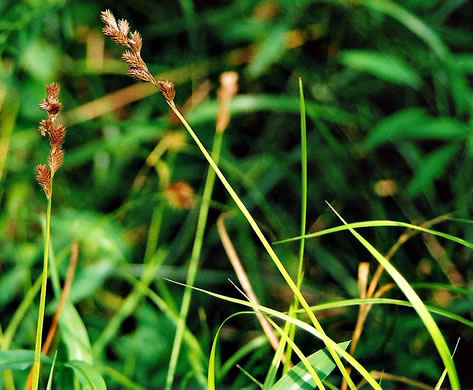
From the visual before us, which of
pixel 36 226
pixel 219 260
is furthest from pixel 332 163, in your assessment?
pixel 36 226

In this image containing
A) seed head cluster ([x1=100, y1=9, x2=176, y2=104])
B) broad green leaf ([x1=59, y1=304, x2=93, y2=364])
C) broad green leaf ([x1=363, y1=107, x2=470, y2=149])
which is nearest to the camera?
seed head cluster ([x1=100, y1=9, x2=176, y2=104])

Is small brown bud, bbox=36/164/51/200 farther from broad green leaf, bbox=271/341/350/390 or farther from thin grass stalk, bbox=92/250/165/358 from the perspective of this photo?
thin grass stalk, bbox=92/250/165/358

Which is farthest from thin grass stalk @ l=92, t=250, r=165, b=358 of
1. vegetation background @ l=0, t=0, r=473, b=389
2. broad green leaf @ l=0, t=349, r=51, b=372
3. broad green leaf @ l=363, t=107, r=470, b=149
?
broad green leaf @ l=363, t=107, r=470, b=149

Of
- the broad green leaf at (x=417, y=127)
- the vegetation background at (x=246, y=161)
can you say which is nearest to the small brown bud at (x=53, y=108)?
the vegetation background at (x=246, y=161)

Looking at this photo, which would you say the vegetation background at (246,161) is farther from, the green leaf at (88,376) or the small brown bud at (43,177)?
the small brown bud at (43,177)

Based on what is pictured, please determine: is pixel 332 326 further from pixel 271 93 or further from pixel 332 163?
pixel 271 93

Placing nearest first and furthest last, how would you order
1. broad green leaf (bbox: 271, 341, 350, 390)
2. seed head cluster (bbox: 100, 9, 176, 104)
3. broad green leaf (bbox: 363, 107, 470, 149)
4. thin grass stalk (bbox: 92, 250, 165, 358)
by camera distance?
seed head cluster (bbox: 100, 9, 176, 104) → broad green leaf (bbox: 271, 341, 350, 390) → thin grass stalk (bbox: 92, 250, 165, 358) → broad green leaf (bbox: 363, 107, 470, 149)
